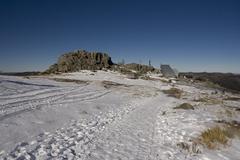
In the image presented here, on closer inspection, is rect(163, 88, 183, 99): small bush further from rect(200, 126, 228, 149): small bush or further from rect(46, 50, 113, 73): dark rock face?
rect(46, 50, 113, 73): dark rock face

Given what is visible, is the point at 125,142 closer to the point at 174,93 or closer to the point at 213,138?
the point at 213,138

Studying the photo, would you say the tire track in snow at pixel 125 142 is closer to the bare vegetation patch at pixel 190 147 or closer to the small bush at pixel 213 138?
the bare vegetation patch at pixel 190 147

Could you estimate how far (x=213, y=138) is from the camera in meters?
12.2

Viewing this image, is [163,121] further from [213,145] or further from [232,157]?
[232,157]

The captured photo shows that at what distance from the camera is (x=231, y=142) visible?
39.8 feet

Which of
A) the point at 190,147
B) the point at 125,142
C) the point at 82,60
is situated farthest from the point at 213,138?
the point at 82,60

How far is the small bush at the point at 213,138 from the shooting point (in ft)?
37.9

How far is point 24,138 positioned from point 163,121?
9.79 meters

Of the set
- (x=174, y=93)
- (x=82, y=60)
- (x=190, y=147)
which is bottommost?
(x=174, y=93)

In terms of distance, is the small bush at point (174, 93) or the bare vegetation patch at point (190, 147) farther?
the small bush at point (174, 93)

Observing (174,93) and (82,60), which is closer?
(174,93)

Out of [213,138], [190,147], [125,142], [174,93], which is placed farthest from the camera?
[174,93]

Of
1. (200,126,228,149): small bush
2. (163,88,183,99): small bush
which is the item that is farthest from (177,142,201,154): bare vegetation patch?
(163,88,183,99): small bush

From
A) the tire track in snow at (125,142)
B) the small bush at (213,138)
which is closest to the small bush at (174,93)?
the tire track in snow at (125,142)
